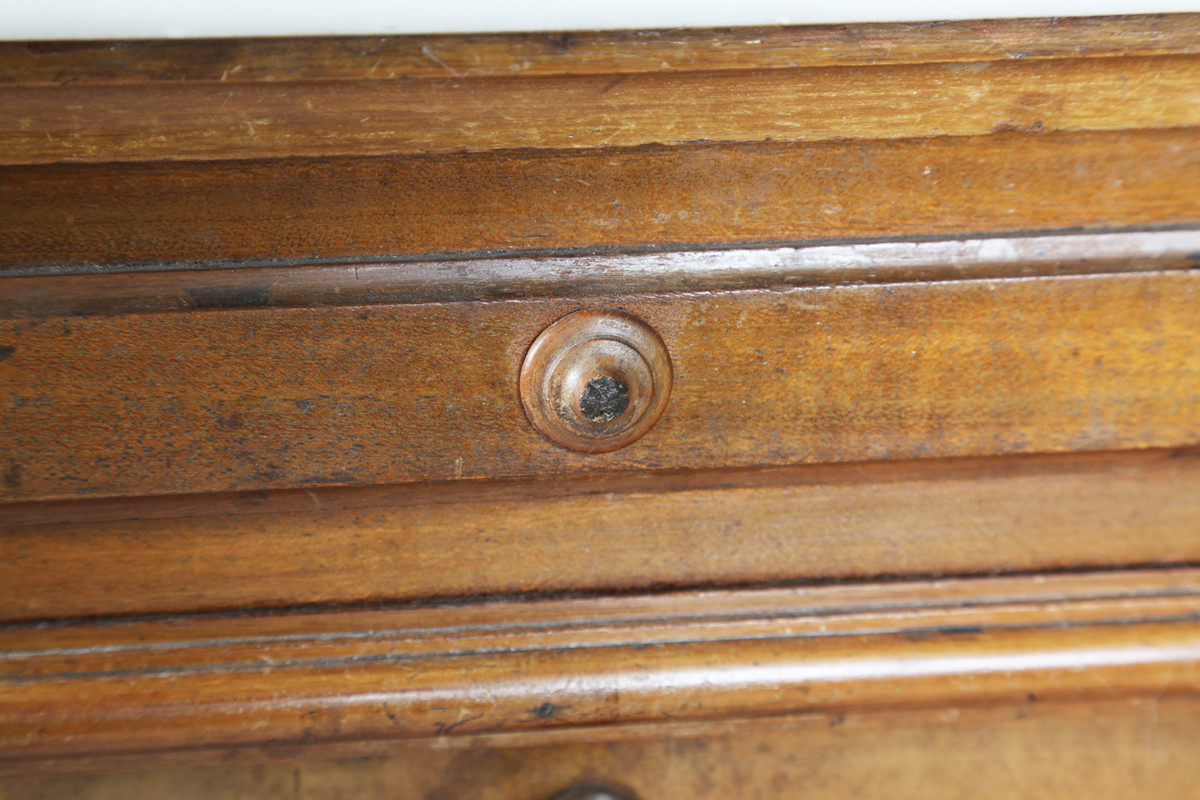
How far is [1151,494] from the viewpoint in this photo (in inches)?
17.3

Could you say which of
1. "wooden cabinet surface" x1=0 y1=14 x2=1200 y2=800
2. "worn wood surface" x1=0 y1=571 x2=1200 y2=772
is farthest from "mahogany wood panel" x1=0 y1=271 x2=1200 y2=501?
"worn wood surface" x1=0 y1=571 x2=1200 y2=772

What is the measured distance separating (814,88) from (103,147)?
39cm

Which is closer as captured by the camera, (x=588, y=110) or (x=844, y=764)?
(x=588, y=110)

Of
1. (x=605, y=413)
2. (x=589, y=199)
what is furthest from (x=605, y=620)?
(x=589, y=199)

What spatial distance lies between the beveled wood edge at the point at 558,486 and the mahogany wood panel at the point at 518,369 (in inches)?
0.6

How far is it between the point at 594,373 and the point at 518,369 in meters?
0.05

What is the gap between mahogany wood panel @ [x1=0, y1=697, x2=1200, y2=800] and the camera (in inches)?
16.8

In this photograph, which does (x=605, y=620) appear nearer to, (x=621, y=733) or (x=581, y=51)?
(x=621, y=733)

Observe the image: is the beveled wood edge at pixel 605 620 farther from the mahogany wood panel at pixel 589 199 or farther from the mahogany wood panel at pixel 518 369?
the mahogany wood panel at pixel 589 199

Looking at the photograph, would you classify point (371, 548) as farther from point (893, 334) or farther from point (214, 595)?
→ point (893, 334)

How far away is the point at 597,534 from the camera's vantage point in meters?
0.42

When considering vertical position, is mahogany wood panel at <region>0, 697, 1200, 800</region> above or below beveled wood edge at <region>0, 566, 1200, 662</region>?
below

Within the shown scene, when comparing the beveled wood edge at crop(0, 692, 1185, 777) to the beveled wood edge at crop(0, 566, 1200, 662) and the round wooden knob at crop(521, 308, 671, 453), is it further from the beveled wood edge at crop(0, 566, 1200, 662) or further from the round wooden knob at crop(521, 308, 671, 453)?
the round wooden knob at crop(521, 308, 671, 453)

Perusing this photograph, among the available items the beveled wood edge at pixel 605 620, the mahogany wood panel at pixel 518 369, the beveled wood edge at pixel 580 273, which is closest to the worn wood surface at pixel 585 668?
the beveled wood edge at pixel 605 620
